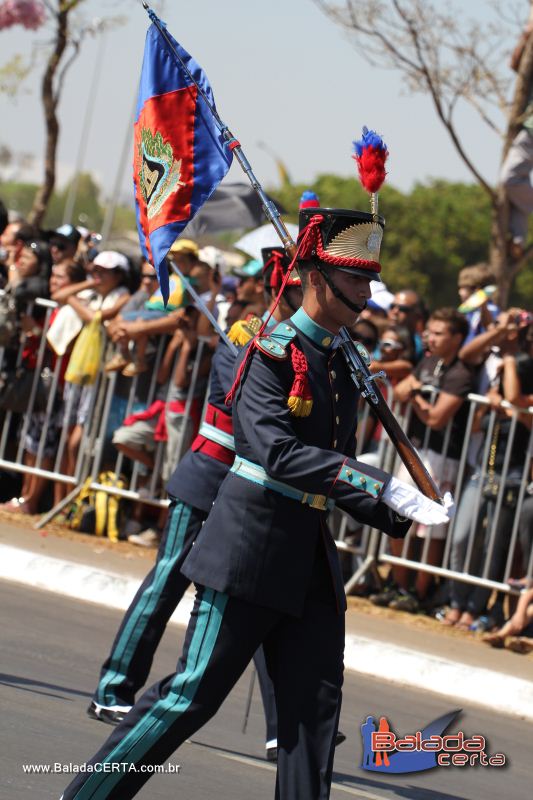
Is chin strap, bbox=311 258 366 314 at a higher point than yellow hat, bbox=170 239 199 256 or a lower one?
lower

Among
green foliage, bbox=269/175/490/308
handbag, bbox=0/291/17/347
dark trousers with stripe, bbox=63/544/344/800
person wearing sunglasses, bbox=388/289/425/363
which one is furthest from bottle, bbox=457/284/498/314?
green foliage, bbox=269/175/490/308

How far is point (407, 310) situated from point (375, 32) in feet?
14.8

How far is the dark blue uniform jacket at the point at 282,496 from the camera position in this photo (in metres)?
4.10

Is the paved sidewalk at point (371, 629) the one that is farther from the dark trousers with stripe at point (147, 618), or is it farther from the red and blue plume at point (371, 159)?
the red and blue plume at point (371, 159)

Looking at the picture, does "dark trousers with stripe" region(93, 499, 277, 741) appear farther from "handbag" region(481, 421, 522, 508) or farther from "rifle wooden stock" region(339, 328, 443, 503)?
"handbag" region(481, 421, 522, 508)

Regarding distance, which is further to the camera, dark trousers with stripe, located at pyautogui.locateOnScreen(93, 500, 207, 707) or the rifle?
dark trousers with stripe, located at pyautogui.locateOnScreen(93, 500, 207, 707)

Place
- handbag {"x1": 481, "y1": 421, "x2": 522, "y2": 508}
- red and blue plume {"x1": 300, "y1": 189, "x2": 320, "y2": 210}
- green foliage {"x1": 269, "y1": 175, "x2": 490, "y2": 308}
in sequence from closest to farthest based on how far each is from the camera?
red and blue plume {"x1": 300, "y1": 189, "x2": 320, "y2": 210} → handbag {"x1": 481, "y1": 421, "x2": 522, "y2": 508} → green foliage {"x1": 269, "y1": 175, "x2": 490, "y2": 308}

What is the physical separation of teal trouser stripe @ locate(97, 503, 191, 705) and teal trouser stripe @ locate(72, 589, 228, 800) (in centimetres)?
178

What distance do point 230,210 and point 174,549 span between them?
6040mm

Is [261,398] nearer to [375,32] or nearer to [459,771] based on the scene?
[459,771]

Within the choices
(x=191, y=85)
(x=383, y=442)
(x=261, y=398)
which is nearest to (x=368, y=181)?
(x=261, y=398)

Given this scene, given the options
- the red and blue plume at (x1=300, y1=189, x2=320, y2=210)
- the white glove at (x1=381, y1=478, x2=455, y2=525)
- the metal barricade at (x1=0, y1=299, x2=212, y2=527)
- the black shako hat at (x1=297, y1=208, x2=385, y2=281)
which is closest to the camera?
the white glove at (x1=381, y1=478, x2=455, y2=525)

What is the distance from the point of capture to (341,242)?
4289mm

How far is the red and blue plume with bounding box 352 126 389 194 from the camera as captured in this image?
443 centimetres
